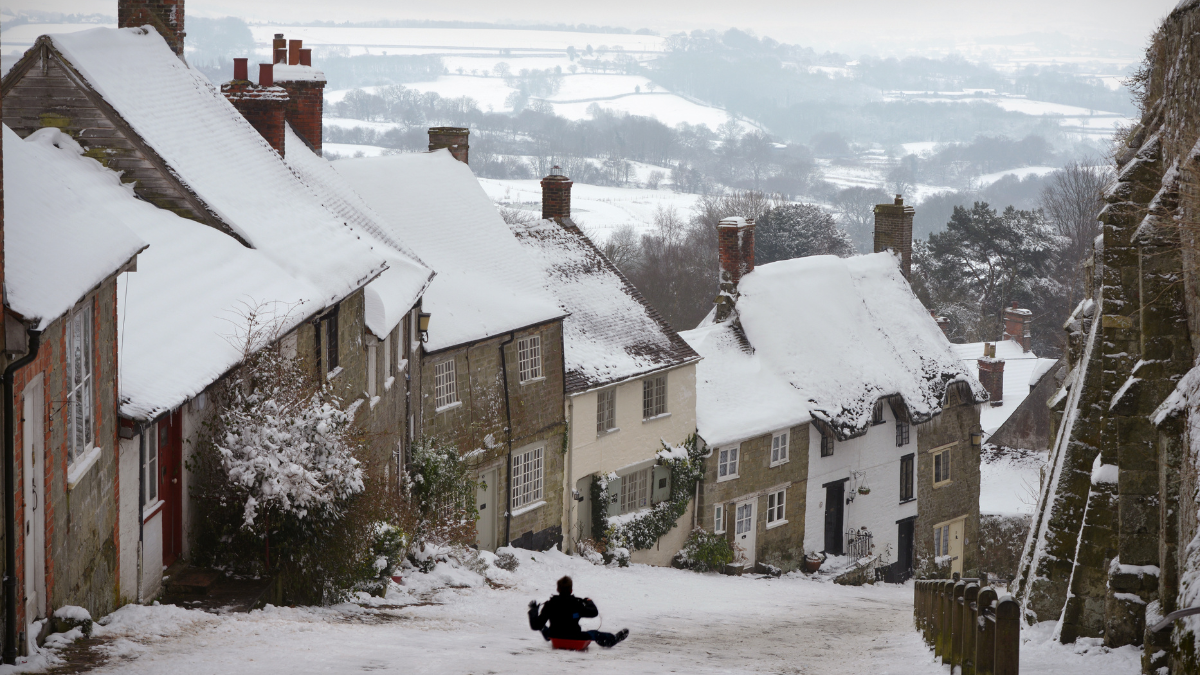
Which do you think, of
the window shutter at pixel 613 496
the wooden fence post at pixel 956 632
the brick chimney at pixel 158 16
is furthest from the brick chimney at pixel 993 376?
the wooden fence post at pixel 956 632

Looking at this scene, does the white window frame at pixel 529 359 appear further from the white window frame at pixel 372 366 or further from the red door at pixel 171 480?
the red door at pixel 171 480

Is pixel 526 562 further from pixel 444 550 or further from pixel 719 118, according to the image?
pixel 719 118

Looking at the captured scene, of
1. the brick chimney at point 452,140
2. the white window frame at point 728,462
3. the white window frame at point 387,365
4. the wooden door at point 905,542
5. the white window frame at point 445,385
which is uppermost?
the brick chimney at point 452,140

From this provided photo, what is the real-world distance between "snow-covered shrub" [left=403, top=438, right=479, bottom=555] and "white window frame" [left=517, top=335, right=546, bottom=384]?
2.65 meters

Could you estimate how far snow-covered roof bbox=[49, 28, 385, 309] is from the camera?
51.5 ft

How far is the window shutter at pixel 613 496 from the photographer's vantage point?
89.4 ft

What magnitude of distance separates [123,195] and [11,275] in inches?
307

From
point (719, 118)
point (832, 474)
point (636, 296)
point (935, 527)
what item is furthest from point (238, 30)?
point (719, 118)

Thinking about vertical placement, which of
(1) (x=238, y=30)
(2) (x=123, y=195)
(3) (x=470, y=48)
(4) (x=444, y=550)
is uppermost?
(3) (x=470, y=48)

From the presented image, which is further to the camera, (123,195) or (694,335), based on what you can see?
(694,335)

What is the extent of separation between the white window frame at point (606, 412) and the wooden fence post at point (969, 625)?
60.0 ft

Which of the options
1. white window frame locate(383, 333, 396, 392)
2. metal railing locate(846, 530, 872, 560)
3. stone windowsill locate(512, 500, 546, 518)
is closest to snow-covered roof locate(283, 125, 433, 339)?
white window frame locate(383, 333, 396, 392)

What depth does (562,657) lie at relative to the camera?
10570 mm

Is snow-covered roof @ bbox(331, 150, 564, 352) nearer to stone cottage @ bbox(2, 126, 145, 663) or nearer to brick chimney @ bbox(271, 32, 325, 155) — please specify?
brick chimney @ bbox(271, 32, 325, 155)
